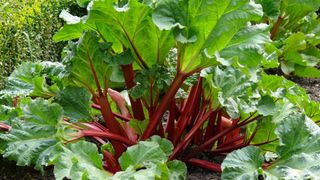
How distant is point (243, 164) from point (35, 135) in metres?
0.93

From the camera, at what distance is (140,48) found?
108 inches

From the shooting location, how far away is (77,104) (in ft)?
9.02

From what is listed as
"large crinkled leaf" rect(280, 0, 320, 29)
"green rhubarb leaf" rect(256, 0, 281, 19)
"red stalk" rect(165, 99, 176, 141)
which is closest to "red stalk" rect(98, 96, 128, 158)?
"red stalk" rect(165, 99, 176, 141)

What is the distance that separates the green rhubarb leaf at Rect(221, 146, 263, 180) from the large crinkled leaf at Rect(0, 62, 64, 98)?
987 mm

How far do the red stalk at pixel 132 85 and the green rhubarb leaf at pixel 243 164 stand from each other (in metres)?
0.67

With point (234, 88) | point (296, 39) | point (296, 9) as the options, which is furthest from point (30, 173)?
point (296, 9)

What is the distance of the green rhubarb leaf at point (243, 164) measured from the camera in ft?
7.74

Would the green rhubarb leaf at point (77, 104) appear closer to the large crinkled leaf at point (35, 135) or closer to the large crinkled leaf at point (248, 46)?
the large crinkled leaf at point (35, 135)

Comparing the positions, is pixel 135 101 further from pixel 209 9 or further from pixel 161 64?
pixel 209 9

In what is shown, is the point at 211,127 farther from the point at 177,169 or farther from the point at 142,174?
the point at 142,174

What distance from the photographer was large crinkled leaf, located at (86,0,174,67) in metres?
2.48

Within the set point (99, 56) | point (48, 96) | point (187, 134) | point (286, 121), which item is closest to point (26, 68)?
point (48, 96)

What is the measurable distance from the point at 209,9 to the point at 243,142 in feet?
2.64

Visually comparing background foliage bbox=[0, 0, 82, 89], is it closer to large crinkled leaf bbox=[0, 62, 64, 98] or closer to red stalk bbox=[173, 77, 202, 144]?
large crinkled leaf bbox=[0, 62, 64, 98]
